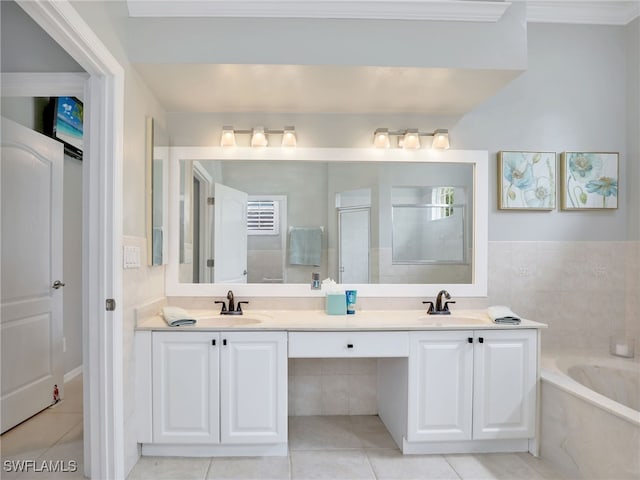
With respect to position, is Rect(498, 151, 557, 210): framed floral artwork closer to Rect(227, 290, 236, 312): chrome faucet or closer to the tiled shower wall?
the tiled shower wall

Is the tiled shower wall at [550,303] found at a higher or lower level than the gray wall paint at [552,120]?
lower

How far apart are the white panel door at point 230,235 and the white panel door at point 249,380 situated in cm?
68

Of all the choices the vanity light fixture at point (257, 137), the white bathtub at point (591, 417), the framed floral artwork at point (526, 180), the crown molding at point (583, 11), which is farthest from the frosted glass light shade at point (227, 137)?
the white bathtub at point (591, 417)

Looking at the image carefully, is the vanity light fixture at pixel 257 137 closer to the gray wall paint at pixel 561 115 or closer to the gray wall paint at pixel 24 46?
the gray wall paint at pixel 24 46

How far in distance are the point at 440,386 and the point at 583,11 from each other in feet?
9.22

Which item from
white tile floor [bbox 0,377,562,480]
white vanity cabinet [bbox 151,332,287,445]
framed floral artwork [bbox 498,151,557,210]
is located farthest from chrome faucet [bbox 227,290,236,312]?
framed floral artwork [bbox 498,151,557,210]

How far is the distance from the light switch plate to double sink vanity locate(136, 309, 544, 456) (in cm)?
35

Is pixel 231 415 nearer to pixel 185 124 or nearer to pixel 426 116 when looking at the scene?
pixel 185 124

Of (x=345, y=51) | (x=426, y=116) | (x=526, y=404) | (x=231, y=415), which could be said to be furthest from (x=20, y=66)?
(x=526, y=404)

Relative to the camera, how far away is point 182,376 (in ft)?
7.71

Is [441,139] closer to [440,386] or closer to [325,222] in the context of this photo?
[325,222]

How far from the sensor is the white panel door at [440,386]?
2.42 m

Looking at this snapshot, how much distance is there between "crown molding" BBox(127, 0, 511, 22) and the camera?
2193 millimetres

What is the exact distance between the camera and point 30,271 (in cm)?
284
